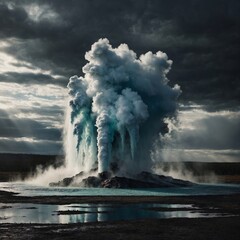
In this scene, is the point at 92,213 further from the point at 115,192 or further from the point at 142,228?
the point at 115,192

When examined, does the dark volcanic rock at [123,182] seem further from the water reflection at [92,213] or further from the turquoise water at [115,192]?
the water reflection at [92,213]

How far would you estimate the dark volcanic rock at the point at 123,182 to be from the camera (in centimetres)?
11031

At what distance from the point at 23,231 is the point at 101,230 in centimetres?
668

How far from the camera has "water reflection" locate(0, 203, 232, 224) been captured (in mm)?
49969

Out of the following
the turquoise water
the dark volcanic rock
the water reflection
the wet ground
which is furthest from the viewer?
the dark volcanic rock

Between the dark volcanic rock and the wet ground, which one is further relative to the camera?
the dark volcanic rock

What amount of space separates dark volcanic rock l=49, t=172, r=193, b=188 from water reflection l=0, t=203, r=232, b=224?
1657 inches

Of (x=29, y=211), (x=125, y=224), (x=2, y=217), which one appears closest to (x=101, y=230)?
(x=125, y=224)

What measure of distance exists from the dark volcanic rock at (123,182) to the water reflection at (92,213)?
42.1m

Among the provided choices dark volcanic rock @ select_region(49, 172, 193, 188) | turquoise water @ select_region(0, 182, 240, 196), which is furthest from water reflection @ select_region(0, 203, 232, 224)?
dark volcanic rock @ select_region(49, 172, 193, 188)

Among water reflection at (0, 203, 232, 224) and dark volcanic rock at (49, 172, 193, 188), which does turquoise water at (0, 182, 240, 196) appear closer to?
dark volcanic rock at (49, 172, 193, 188)

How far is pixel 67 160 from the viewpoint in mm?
151875

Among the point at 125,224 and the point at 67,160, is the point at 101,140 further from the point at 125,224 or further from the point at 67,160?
the point at 125,224

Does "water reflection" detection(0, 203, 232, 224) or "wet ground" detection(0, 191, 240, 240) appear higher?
"water reflection" detection(0, 203, 232, 224)
